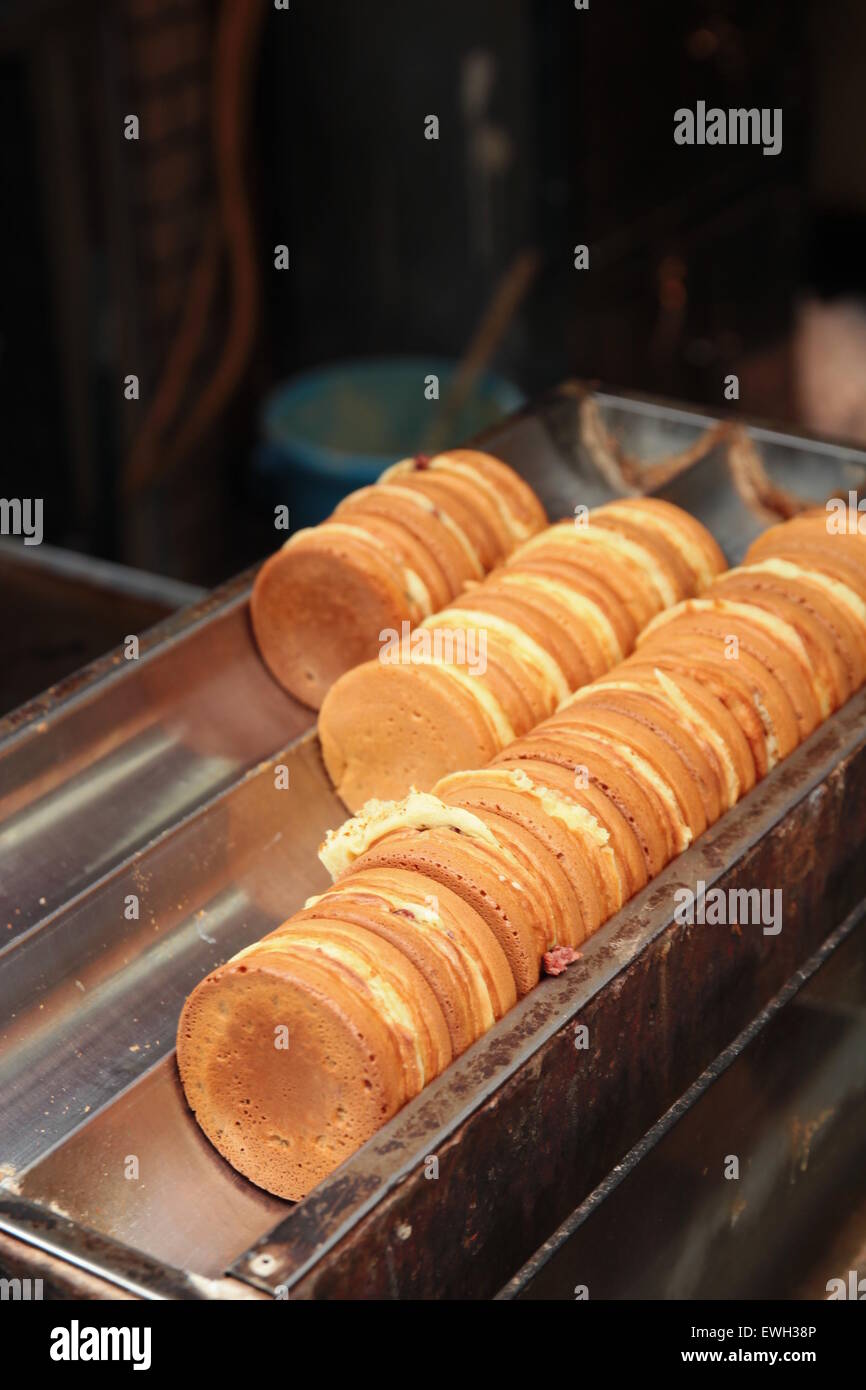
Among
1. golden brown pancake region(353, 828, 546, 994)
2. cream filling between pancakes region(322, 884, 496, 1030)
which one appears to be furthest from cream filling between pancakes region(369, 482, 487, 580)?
cream filling between pancakes region(322, 884, 496, 1030)

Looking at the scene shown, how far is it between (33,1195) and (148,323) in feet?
16.1

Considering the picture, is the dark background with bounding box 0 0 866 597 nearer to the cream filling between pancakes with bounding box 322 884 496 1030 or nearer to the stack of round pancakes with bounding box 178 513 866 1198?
the stack of round pancakes with bounding box 178 513 866 1198

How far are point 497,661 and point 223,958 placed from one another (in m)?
0.80

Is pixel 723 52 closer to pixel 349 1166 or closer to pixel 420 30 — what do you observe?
pixel 420 30

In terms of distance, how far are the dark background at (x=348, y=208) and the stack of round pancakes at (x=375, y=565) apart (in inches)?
117

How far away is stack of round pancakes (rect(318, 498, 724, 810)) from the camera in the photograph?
367 cm

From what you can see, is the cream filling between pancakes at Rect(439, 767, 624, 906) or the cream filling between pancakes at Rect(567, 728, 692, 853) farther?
the cream filling between pancakes at Rect(567, 728, 692, 853)

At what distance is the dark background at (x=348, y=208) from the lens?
22.5ft

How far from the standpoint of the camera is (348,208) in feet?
24.5

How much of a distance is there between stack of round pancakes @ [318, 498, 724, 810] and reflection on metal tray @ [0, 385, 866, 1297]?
0.61ft

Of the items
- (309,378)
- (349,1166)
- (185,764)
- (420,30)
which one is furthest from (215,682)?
(420,30)

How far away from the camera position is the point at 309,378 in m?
7.19

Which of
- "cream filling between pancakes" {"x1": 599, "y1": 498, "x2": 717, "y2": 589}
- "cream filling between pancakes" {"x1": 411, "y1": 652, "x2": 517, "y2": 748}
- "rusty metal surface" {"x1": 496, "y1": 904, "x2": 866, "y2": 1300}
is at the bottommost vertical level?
"rusty metal surface" {"x1": 496, "y1": 904, "x2": 866, "y2": 1300}

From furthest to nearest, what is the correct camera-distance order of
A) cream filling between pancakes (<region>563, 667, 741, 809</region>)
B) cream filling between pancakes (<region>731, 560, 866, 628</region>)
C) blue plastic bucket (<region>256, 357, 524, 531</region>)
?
blue plastic bucket (<region>256, 357, 524, 531</region>) → cream filling between pancakes (<region>731, 560, 866, 628</region>) → cream filling between pancakes (<region>563, 667, 741, 809</region>)
